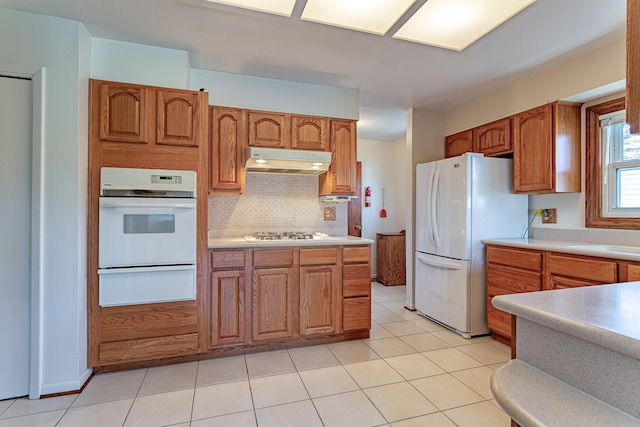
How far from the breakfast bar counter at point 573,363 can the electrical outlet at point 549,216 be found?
2.37m

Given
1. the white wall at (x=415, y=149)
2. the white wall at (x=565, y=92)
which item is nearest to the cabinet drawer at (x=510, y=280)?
the white wall at (x=565, y=92)

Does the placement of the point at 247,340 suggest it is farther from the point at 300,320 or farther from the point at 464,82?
the point at 464,82

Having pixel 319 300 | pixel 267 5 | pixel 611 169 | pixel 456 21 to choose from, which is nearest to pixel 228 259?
pixel 319 300

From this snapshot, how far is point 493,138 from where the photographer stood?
131 inches

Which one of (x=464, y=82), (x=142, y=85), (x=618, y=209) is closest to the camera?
(x=142, y=85)

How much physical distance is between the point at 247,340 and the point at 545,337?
2.27m

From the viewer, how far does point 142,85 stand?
239cm

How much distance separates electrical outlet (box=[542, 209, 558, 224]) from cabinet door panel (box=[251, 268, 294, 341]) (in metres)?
2.47

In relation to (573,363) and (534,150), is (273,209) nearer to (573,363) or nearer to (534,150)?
(534,150)

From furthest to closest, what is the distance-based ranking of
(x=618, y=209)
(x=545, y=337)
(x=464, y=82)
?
(x=464, y=82), (x=618, y=209), (x=545, y=337)

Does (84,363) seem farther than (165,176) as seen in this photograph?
No

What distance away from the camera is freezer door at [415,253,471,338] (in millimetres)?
3047

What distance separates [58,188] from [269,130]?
5.44 feet

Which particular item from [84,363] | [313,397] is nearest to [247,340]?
[313,397]
